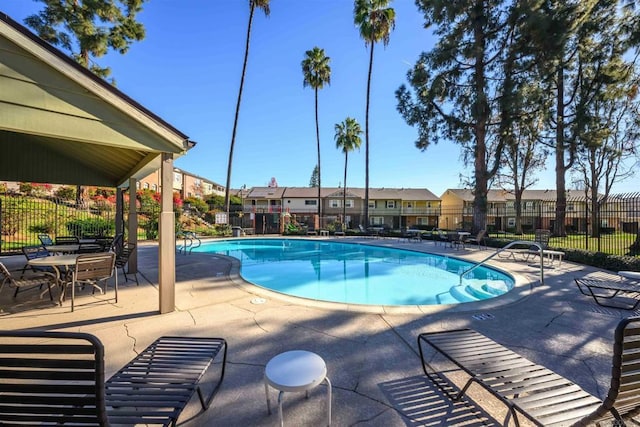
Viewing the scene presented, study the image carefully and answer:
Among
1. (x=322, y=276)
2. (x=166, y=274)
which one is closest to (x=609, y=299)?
(x=322, y=276)

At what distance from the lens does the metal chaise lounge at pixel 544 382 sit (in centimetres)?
158

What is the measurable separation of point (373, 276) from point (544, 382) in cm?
721

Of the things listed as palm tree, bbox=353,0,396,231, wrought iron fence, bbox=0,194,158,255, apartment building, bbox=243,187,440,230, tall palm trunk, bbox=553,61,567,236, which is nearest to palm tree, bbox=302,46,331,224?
palm tree, bbox=353,0,396,231

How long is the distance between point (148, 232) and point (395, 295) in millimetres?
15082

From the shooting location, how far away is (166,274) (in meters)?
4.34

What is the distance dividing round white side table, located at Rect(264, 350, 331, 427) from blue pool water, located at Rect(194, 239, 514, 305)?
4.24 m

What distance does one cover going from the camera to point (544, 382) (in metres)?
2.08

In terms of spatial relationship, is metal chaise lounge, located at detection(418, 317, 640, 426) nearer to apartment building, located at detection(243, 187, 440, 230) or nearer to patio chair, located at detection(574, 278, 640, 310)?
patio chair, located at detection(574, 278, 640, 310)

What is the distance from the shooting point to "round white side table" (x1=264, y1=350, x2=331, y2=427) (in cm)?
187

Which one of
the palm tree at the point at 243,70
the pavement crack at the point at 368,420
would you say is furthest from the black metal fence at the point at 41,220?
the pavement crack at the point at 368,420

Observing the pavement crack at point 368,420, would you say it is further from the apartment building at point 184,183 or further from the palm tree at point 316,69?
the apartment building at point 184,183

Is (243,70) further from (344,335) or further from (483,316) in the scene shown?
(483,316)

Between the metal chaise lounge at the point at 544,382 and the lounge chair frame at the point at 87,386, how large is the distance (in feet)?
7.40

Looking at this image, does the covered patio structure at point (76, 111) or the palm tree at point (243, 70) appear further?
the palm tree at point (243, 70)
